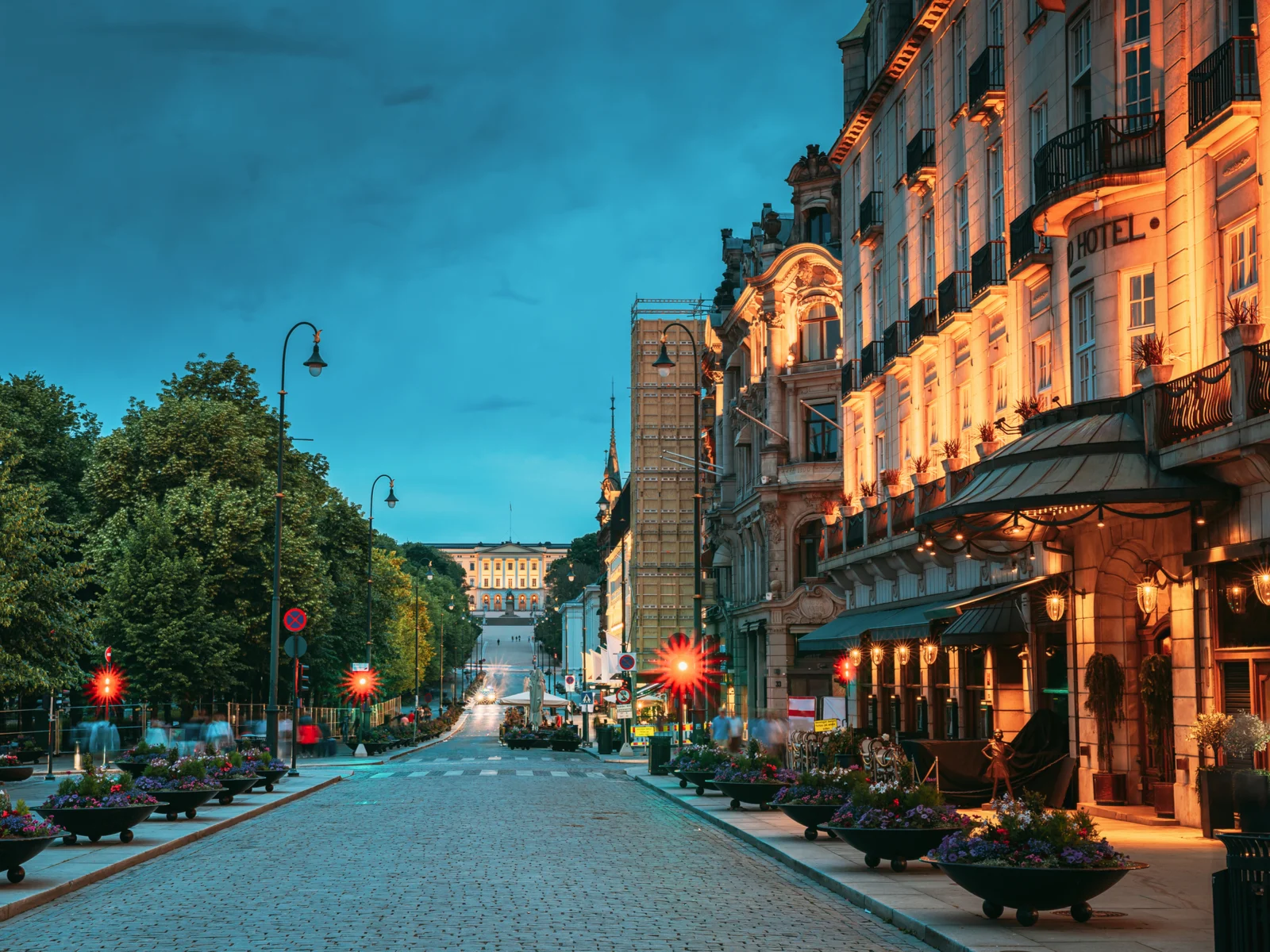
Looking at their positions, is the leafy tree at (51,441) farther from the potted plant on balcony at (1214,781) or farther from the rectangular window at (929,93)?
the potted plant on balcony at (1214,781)

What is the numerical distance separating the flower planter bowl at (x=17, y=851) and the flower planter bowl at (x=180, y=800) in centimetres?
803

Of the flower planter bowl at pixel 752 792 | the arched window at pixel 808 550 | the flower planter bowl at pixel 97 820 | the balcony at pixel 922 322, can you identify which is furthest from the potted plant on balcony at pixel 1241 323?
the arched window at pixel 808 550

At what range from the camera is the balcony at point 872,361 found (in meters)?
39.1

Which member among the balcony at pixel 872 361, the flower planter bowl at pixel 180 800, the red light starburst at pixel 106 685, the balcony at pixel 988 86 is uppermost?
the balcony at pixel 988 86

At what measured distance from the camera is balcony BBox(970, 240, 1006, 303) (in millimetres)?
29016

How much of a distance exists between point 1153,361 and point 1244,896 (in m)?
13.0

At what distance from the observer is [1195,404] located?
1961cm

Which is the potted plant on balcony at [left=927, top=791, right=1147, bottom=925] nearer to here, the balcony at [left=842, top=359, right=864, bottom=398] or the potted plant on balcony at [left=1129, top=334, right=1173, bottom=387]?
the potted plant on balcony at [left=1129, top=334, right=1173, bottom=387]

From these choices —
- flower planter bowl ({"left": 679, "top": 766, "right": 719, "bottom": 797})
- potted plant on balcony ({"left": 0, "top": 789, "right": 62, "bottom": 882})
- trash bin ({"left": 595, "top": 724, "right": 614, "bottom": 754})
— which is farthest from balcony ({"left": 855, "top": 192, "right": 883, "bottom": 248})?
potted plant on balcony ({"left": 0, "top": 789, "right": 62, "bottom": 882})

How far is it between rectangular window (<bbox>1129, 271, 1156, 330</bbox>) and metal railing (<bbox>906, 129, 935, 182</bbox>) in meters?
12.2

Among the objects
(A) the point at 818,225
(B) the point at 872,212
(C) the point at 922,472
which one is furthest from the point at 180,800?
(A) the point at 818,225

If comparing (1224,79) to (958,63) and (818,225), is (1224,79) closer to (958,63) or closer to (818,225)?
(958,63)

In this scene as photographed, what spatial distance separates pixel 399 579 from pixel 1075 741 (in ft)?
275

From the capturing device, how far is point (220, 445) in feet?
188
